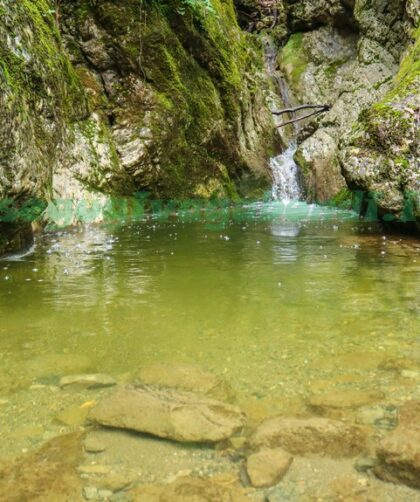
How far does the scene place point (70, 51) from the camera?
12336 millimetres

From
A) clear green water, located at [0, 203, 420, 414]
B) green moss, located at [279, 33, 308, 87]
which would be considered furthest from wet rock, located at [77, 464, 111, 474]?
green moss, located at [279, 33, 308, 87]

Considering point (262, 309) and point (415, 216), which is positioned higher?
point (415, 216)

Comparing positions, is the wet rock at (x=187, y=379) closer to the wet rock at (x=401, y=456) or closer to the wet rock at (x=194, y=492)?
the wet rock at (x=194, y=492)

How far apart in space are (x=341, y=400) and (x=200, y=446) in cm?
84

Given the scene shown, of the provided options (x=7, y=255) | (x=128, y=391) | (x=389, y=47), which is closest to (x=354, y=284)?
(x=128, y=391)

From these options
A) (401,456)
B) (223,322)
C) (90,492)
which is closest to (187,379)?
(90,492)

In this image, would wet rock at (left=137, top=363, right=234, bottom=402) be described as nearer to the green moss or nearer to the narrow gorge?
the narrow gorge

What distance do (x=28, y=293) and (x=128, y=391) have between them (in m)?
2.56

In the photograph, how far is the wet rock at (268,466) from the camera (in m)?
2.04

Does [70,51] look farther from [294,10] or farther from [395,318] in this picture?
[294,10]

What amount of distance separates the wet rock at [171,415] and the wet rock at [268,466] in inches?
8.6

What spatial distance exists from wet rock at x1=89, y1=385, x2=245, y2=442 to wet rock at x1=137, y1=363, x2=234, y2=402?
0.38 ft

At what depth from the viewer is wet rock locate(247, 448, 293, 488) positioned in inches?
80.4

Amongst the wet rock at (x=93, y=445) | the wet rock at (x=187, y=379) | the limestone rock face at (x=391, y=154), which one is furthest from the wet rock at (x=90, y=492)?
the limestone rock face at (x=391, y=154)
